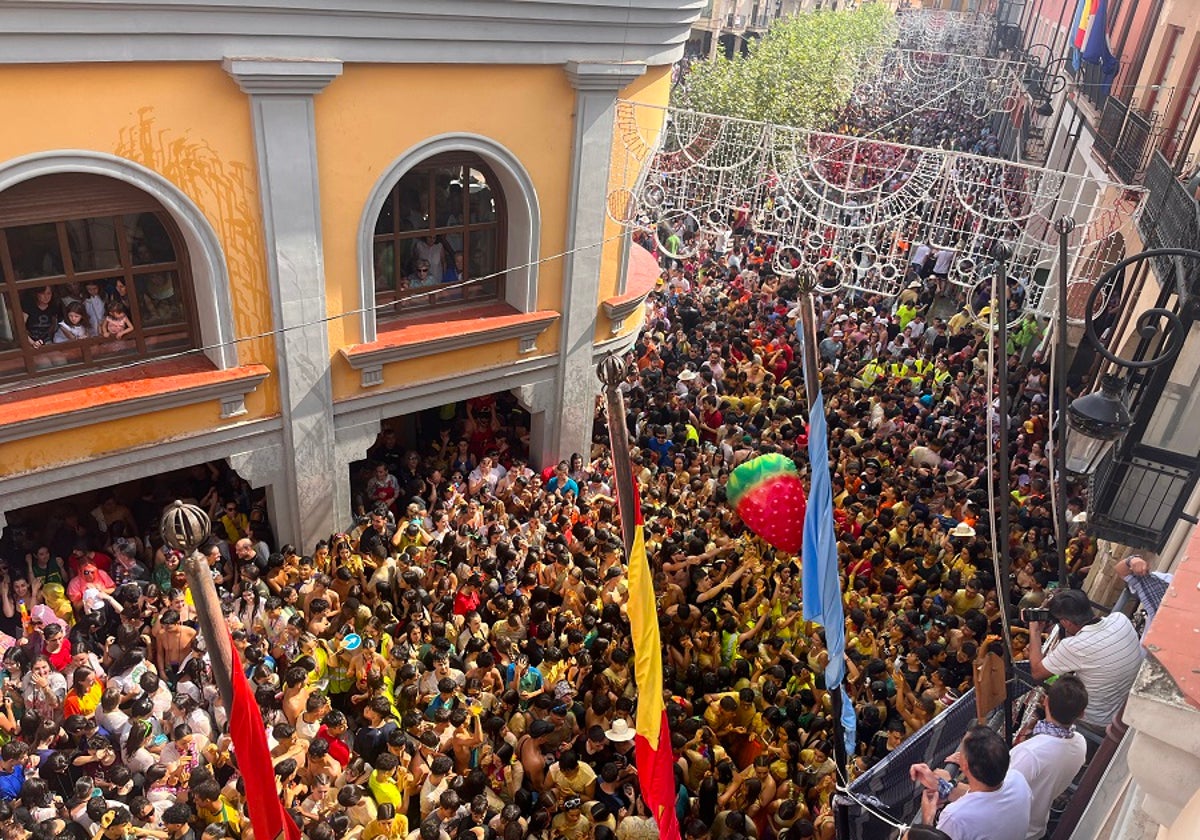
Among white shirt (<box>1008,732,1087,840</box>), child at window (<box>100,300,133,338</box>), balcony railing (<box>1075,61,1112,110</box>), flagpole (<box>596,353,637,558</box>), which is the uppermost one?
balcony railing (<box>1075,61,1112,110</box>)

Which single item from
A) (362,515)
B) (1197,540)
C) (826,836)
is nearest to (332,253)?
(362,515)

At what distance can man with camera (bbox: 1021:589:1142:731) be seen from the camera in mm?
4391

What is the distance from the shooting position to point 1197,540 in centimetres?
295

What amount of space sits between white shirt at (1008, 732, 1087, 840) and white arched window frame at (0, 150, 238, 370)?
666 centimetres

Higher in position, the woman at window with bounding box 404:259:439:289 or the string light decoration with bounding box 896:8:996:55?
the string light decoration with bounding box 896:8:996:55

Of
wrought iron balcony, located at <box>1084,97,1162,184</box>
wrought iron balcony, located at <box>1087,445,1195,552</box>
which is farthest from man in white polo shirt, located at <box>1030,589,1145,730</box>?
wrought iron balcony, located at <box>1084,97,1162,184</box>

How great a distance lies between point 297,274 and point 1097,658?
662 cm

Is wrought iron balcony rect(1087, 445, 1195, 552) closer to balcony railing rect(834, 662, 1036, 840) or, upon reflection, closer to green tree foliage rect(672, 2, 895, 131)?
balcony railing rect(834, 662, 1036, 840)

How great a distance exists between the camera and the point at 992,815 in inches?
147

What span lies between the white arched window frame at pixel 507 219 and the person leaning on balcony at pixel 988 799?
6347mm

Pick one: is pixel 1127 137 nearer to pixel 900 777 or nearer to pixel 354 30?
pixel 354 30

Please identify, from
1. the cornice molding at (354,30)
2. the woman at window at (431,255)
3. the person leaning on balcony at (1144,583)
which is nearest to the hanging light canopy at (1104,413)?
the person leaning on balcony at (1144,583)

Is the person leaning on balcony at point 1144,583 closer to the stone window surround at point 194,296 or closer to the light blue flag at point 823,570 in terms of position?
the light blue flag at point 823,570

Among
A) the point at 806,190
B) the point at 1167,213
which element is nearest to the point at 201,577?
the point at 806,190
